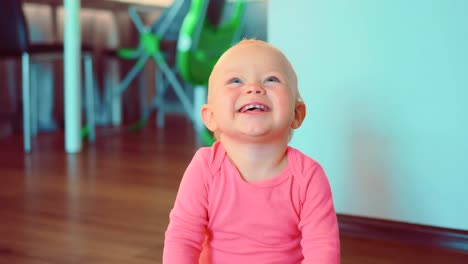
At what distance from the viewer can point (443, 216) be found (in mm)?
1373

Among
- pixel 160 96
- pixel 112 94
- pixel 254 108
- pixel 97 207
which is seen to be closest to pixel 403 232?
pixel 254 108

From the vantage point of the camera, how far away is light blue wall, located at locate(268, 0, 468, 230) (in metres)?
1.34

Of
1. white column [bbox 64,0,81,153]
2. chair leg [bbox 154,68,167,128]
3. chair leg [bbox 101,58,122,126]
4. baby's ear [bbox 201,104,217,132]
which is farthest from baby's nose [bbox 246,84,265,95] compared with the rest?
chair leg [bbox 101,58,122,126]

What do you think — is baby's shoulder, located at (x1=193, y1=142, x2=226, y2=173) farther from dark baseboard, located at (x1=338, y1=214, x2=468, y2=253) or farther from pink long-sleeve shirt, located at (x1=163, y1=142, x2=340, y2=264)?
dark baseboard, located at (x1=338, y1=214, x2=468, y2=253)

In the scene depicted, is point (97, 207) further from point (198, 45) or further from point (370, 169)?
point (198, 45)

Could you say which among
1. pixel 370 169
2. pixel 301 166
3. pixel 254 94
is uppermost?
pixel 254 94

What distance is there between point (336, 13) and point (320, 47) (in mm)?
91

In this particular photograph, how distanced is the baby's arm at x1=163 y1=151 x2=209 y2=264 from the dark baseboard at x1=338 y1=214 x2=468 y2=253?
0.61 meters

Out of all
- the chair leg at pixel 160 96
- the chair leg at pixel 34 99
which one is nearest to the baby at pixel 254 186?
the chair leg at pixel 34 99

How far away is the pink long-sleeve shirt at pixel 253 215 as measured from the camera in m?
0.95

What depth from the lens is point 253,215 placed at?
3.13 ft

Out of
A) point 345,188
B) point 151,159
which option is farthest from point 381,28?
point 151,159

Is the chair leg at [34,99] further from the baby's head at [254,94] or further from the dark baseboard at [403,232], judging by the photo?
the baby's head at [254,94]

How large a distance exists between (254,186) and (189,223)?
0.12m
